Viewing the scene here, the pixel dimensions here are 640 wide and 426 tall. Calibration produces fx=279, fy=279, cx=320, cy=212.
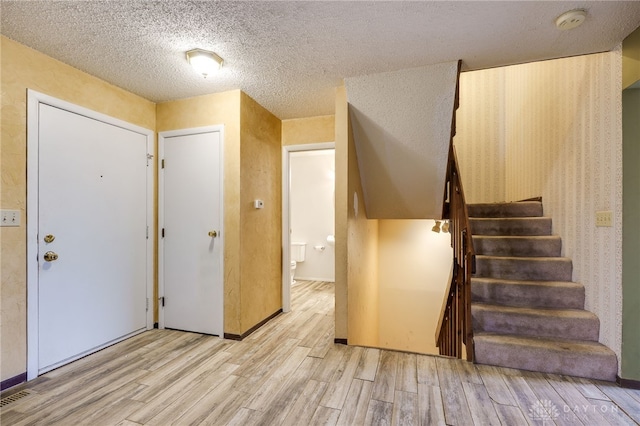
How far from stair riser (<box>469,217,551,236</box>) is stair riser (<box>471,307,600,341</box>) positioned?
1.05 metres

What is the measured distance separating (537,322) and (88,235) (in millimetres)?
3857

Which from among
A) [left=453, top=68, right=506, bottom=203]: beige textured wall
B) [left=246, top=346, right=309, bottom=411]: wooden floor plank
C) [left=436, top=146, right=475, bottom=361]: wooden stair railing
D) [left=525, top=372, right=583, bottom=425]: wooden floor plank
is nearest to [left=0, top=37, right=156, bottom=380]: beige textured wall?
[left=246, top=346, right=309, bottom=411]: wooden floor plank

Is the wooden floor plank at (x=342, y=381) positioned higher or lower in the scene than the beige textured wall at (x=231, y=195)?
lower

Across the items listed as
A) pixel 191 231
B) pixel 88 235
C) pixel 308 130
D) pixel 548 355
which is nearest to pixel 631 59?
pixel 548 355

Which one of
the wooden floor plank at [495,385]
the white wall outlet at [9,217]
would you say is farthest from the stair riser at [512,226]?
the white wall outlet at [9,217]

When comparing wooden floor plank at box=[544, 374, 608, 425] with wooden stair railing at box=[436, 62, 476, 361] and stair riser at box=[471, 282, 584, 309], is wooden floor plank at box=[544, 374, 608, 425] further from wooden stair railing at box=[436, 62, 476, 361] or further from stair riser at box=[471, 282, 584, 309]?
stair riser at box=[471, 282, 584, 309]

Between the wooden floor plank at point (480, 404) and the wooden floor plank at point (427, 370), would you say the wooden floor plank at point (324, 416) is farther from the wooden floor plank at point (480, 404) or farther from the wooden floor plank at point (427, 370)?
the wooden floor plank at point (480, 404)

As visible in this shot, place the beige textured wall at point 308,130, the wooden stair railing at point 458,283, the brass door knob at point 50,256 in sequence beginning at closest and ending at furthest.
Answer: the brass door knob at point 50,256
the wooden stair railing at point 458,283
the beige textured wall at point 308,130

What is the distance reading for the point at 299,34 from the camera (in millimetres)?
1873

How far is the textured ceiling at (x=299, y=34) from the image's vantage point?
1635mm

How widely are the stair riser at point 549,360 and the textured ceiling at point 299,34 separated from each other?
2238 mm

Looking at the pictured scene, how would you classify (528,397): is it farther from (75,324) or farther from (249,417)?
(75,324)

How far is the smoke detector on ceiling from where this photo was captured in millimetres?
1639

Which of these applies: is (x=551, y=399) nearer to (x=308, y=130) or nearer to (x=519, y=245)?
(x=519, y=245)
